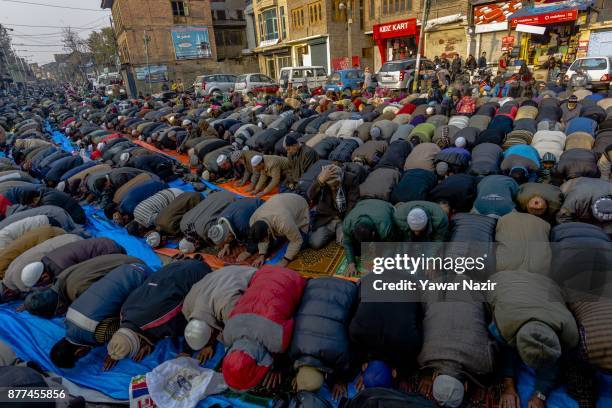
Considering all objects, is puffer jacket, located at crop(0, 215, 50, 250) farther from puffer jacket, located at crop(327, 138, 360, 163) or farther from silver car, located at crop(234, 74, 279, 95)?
silver car, located at crop(234, 74, 279, 95)

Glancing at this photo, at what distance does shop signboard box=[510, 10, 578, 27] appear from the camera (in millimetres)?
14258

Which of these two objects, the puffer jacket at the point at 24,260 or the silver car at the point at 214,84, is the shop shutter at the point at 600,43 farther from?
the puffer jacket at the point at 24,260

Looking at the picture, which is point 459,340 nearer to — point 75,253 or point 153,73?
point 75,253

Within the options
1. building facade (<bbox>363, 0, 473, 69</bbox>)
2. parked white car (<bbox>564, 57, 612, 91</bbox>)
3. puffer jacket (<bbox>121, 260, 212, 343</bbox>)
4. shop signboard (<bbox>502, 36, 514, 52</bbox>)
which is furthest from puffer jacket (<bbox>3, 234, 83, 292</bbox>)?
shop signboard (<bbox>502, 36, 514, 52</bbox>)

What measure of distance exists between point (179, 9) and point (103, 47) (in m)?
24.6

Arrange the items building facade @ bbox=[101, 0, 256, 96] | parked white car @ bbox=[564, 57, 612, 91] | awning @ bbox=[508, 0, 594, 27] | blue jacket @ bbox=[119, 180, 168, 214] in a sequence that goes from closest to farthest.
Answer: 1. blue jacket @ bbox=[119, 180, 168, 214]
2. parked white car @ bbox=[564, 57, 612, 91]
3. awning @ bbox=[508, 0, 594, 27]
4. building facade @ bbox=[101, 0, 256, 96]

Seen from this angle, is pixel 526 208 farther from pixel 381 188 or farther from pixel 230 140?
pixel 230 140

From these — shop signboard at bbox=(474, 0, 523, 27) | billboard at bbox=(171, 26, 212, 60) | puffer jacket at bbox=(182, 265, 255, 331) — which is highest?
billboard at bbox=(171, 26, 212, 60)

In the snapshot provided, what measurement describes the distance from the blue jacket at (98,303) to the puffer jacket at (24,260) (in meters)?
1.14

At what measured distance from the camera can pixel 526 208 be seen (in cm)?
375

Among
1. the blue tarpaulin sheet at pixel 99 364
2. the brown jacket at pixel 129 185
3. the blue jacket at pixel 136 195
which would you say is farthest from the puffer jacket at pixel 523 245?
the brown jacket at pixel 129 185

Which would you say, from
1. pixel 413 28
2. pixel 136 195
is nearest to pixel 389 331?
pixel 136 195

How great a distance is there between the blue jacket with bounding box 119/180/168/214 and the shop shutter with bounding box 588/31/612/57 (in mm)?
16796

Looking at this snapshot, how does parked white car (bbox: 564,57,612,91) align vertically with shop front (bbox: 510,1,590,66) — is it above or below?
below
